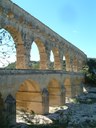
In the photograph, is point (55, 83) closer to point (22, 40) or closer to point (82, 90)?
point (22, 40)

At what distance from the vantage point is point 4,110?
14688mm

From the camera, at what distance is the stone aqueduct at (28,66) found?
639 inches

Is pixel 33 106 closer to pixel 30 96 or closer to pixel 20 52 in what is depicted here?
pixel 30 96

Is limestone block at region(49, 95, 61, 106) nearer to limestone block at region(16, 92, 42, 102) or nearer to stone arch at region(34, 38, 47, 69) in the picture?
stone arch at region(34, 38, 47, 69)

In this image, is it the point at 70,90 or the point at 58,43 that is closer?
the point at 58,43

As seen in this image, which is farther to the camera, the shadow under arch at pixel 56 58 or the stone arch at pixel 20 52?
the shadow under arch at pixel 56 58

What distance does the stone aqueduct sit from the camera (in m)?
16.2

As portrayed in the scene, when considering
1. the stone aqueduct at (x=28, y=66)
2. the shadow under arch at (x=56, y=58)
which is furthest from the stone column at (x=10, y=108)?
the shadow under arch at (x=56, y=58)

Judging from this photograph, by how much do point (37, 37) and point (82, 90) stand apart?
16.3m

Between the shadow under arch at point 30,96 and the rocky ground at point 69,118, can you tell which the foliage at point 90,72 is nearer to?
the rocky ground at point 69,118

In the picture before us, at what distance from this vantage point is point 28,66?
21203 millimetres

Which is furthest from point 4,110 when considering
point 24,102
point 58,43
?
point 58,43

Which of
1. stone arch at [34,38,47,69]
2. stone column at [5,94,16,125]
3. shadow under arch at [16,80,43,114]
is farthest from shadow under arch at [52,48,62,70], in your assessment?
→ stone column at [5,94,16,125]

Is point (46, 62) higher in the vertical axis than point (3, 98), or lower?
higher
